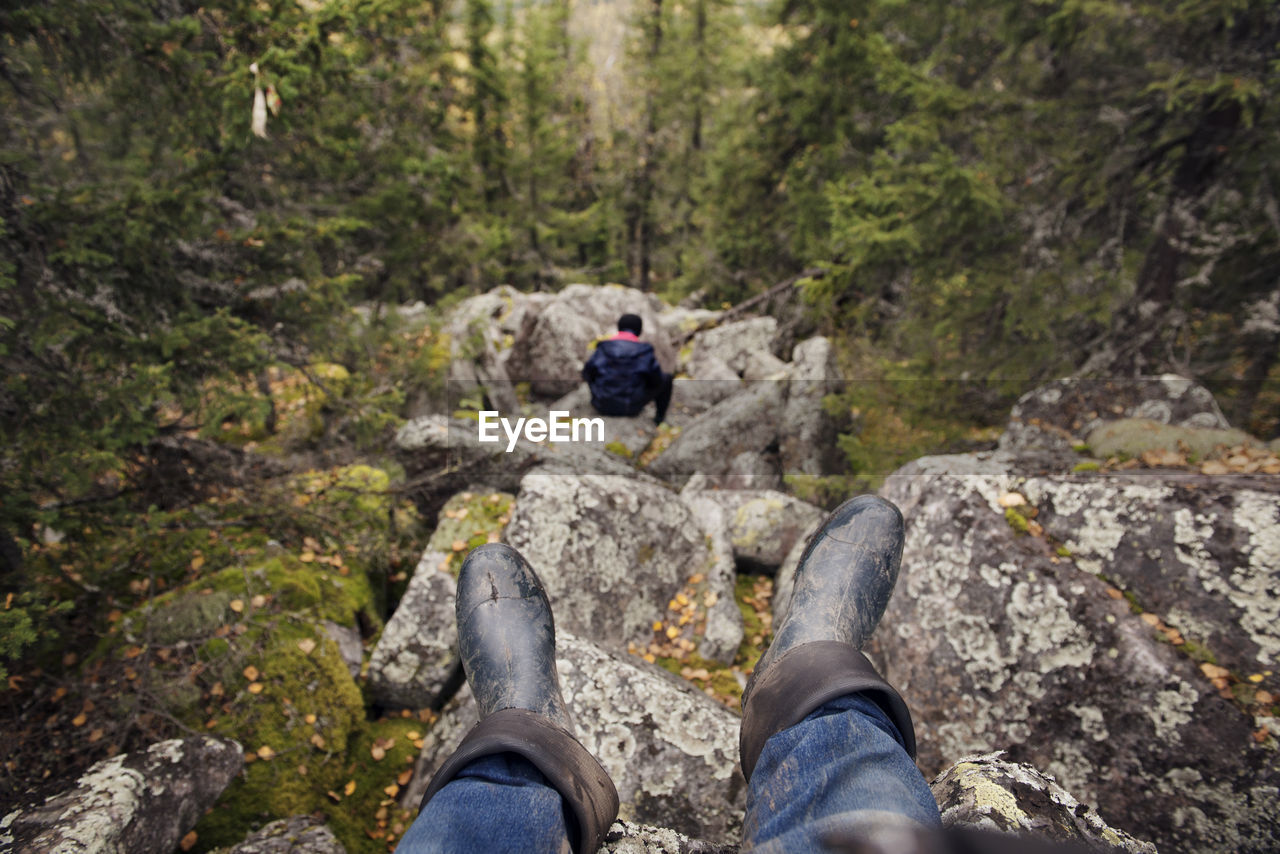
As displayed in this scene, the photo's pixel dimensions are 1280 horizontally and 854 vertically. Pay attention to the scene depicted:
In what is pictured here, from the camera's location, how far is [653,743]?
2.85 meters

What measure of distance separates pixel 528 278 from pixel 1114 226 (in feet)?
43.1

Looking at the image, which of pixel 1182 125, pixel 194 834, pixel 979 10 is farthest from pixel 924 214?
pixel 194 834

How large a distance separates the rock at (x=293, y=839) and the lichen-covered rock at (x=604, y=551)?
63.9 inches

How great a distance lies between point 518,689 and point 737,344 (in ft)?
28.7

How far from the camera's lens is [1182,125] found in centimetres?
505

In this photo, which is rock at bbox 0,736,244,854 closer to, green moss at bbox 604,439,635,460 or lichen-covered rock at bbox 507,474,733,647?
lichen-covered rock at bbox 507,474,733,647

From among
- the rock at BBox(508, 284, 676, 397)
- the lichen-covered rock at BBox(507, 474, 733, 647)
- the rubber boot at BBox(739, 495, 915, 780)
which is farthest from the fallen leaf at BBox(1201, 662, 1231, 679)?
the rock at BBox(508, 284, 676, 397)

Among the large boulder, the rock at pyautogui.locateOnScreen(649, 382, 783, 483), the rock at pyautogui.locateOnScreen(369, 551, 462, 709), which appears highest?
the large boulder

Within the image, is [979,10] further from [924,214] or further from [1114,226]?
[924,214]

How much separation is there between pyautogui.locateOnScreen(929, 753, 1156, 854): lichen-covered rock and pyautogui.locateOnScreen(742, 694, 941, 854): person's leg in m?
0.39

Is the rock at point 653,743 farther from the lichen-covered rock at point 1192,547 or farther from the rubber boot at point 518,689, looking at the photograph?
the lichen-covered rock at point 1192,547

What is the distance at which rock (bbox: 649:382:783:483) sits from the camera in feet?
20.7

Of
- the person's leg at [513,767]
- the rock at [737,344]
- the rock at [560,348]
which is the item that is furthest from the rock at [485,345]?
the person's leg at [513,767]

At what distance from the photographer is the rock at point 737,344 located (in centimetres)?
995
